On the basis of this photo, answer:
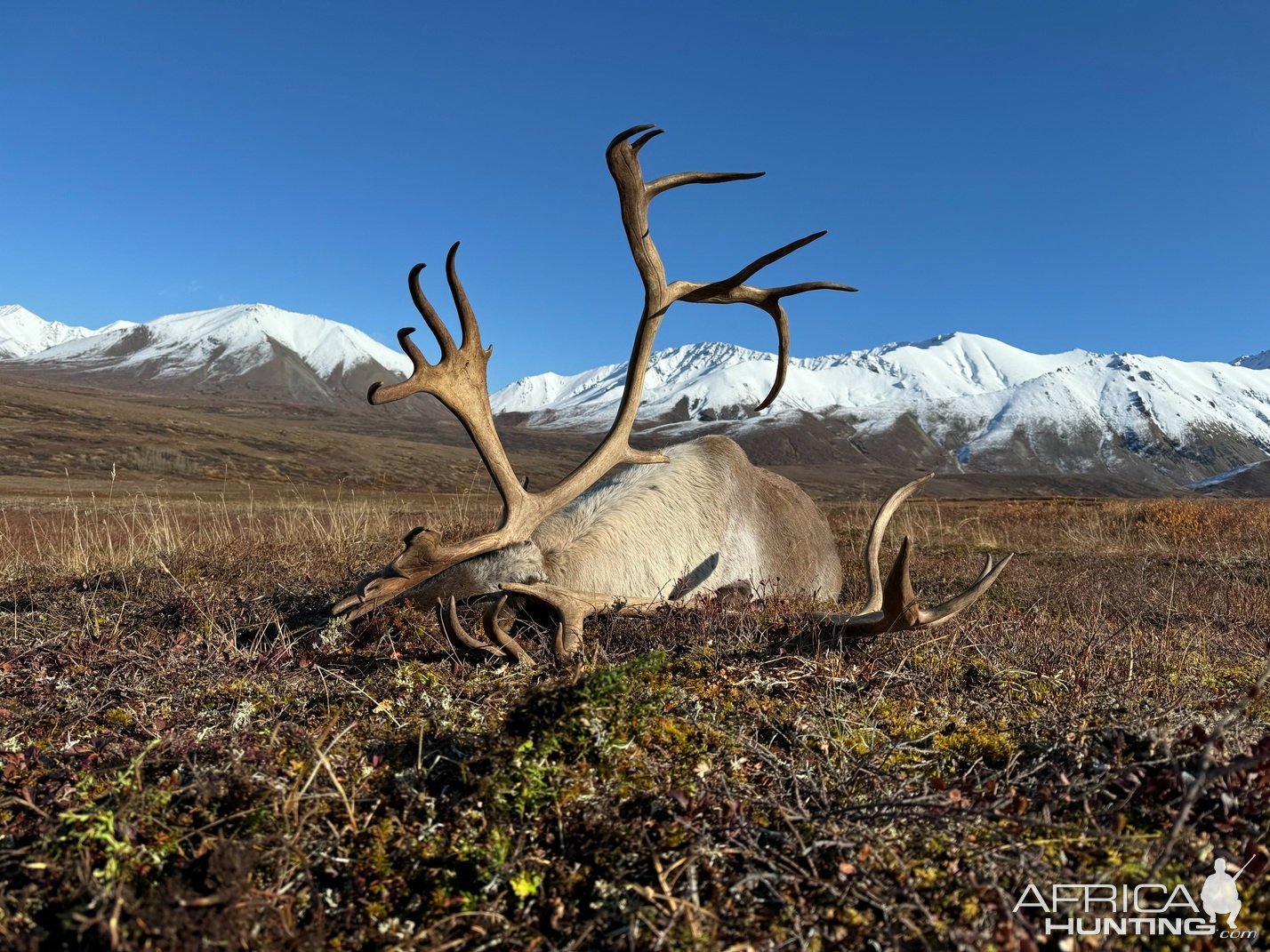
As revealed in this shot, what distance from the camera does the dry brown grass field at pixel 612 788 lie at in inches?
65.6

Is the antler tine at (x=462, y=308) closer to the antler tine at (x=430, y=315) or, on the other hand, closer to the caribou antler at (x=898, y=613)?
the antler tine at (x=430, y=315)

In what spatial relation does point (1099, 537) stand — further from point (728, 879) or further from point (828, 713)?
point (728, 879)

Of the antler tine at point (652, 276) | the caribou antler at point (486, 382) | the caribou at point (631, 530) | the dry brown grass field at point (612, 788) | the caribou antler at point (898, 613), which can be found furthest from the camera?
the antler tine at point (652, 276)

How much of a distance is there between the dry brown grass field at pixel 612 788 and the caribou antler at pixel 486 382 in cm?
34

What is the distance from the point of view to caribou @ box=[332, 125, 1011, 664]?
3646mm

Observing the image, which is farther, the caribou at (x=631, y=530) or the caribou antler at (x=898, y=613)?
the caribou at (x=631, y=530)

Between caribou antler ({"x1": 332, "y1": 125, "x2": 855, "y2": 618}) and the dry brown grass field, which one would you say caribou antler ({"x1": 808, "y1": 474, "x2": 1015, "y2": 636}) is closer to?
the dry brown grass field

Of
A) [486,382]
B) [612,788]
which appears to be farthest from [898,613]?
[486,382]

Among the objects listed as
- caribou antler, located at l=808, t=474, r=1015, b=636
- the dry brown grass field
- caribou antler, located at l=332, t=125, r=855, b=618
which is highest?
caribou antler, located at l=332, t=125, r=855, b=618

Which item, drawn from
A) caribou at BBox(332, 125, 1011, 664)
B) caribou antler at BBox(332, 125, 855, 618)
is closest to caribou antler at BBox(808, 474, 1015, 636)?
caribou at BBox(332, 125, 1011, 664)

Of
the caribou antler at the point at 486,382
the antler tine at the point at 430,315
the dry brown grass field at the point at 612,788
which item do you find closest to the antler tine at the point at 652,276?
the caribou antler at the point at 486,382

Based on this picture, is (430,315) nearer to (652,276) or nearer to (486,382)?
(486,382)

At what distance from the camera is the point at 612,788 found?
209 centimetres

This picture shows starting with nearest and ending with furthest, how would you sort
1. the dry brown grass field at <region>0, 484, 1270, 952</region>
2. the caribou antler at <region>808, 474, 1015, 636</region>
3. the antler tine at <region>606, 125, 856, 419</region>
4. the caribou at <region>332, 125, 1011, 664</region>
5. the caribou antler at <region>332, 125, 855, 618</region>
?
the dry brown grass field at <region>0, 484, 1270, 952</region> → the caribou antler at <region>808, 474, 1015, 636</region> → the caribou at <region>332, 125, 1011, 664</region> → the caribou antler at <region>332, 125, 855, 618</region> → the antler tine at <region>606, 125, 856, 419</region>
